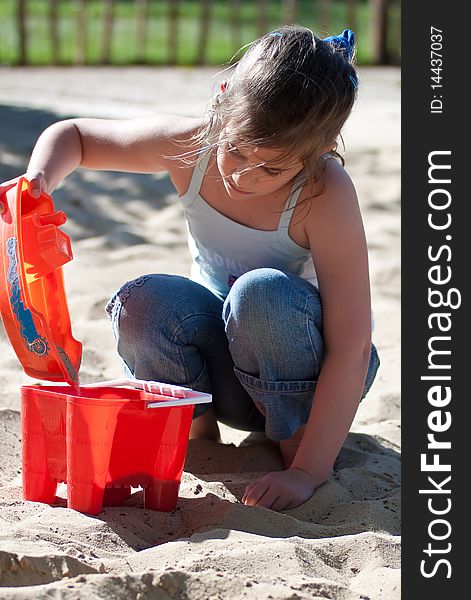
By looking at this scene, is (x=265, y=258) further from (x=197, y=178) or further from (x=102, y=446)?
(x=102, y=446)

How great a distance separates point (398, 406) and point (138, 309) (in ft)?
2.49

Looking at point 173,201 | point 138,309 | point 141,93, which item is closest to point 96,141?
point 138,309

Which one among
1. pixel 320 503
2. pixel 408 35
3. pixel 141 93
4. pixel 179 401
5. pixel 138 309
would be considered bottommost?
pixel 320 503

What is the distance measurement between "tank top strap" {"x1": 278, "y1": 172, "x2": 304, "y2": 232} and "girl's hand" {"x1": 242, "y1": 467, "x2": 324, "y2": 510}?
1.60ft

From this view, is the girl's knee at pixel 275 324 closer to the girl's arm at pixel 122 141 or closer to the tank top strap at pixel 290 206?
the tank top strap at pixel 290 206

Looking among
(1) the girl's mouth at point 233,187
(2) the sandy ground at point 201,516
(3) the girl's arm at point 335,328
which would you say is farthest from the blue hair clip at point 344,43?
(2) the sandy ground at point 201,516

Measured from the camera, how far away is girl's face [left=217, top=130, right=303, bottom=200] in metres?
1.71

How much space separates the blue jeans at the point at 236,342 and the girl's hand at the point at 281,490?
14cm

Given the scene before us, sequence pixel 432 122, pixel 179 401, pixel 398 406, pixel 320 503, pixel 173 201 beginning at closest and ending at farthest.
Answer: pixel 179 401, pixel 320 503, pixel 432 122, pixel 398 406, pixel 173 201

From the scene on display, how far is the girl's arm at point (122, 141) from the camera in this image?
1987 mm

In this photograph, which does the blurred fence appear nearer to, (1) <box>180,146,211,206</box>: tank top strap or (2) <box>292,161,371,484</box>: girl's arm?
(1) <box>180,146,211,206</box>: tank top strap

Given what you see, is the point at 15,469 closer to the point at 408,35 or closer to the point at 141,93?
the point at 408,35

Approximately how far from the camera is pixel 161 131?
201 centimetres

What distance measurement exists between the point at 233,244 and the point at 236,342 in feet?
0.80
